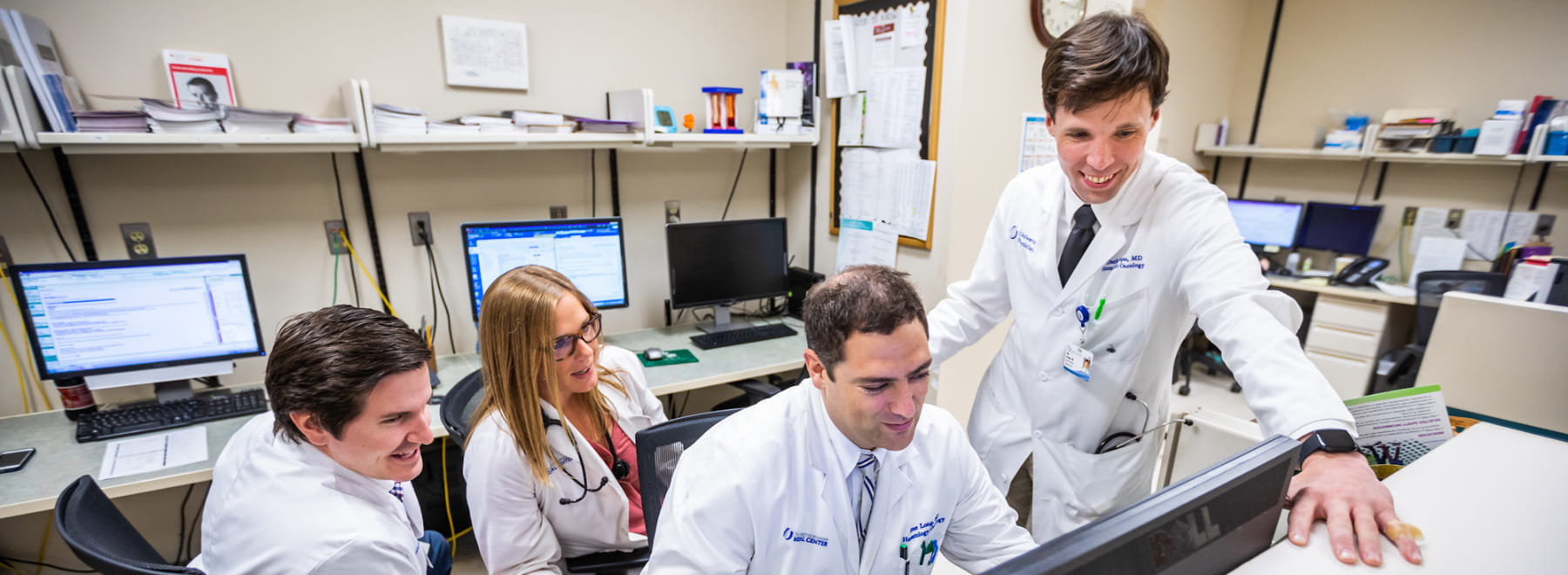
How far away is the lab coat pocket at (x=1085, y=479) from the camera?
49.2 inches

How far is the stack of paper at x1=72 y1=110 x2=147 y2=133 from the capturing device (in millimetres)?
1610

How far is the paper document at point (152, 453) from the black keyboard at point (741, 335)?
149 cm

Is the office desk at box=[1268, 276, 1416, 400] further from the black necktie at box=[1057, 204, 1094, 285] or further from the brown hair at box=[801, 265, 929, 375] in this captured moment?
the brown hair at box=[801, 265, 929, 375]

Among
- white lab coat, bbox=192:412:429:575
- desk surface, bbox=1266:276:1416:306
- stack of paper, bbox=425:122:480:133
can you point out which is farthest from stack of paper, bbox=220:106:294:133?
desk surface, bbox=1266:276:1416:306

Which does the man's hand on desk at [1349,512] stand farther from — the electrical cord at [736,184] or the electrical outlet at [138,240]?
the electrical outlet at [138,240]

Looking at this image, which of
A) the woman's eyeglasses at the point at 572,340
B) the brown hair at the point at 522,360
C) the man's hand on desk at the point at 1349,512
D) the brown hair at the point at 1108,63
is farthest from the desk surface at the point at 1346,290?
the brown hair at the point at 522,360

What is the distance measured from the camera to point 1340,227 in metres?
3.86

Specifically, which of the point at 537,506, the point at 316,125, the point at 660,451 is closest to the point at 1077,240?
the point at 660,451

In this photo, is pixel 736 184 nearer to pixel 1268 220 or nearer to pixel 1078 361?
pixel 1078 361

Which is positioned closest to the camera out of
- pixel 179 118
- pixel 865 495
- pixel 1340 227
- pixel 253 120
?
pixel 865 495

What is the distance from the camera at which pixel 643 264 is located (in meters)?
2.78

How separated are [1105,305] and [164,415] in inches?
97.8

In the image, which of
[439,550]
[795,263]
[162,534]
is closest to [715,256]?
[795,263]

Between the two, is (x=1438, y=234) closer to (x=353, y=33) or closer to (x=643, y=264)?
(x=643, y=264)
